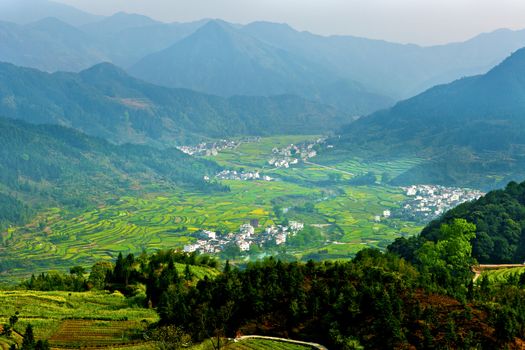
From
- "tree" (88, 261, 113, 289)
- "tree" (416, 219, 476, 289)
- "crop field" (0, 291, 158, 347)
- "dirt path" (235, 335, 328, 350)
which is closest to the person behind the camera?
"dirt path" (235, 335, 328, 350)

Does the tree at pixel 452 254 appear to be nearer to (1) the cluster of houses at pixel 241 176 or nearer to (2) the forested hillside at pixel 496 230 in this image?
(2) the forested hillside at pixel 496 230

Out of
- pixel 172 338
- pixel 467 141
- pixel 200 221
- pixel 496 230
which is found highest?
pixel 467 141

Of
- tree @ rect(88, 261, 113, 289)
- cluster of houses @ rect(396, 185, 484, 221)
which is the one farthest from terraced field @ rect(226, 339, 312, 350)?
cluster of houses @ rect(396, 185, 484, 221)

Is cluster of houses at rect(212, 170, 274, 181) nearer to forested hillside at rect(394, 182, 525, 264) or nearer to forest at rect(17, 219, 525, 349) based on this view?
forested hillside at rect(394, 182, 525, 264)

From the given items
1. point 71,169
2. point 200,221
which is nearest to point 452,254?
point 200,221

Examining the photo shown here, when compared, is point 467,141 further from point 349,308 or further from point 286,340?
point 286,340

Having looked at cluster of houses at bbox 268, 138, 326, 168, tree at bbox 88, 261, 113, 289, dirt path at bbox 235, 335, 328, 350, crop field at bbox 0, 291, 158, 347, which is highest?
cluster of houses at bbox 268, 138, 326, 168
